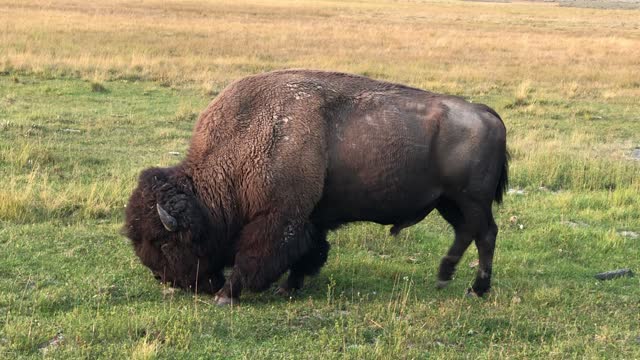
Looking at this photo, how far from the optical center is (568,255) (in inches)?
336

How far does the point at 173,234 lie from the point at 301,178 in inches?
47.9

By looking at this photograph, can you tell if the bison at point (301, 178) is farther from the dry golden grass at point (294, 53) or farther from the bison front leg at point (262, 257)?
the dry golden grass at point (294, 53)

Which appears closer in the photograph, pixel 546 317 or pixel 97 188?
pixel 546 317

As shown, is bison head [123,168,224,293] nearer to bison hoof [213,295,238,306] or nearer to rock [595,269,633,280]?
bison hoof [213,295,238,306]

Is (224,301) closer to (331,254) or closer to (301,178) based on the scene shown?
(301,178)

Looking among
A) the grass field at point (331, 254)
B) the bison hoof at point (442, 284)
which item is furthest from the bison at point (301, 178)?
the grass field at point (331, 254)

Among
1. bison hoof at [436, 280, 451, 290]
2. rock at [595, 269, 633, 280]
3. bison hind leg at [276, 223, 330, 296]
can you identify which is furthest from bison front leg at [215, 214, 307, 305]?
rock at [595, 269, 633, 280]

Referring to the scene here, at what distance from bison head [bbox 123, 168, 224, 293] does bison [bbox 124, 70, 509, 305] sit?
0.01m

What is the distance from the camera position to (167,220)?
243 inches

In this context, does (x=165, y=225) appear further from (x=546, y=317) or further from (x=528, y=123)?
(x=528, y=123)

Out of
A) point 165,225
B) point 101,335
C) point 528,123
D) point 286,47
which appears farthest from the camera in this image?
point 286,47

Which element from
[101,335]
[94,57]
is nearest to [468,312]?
[101,335]

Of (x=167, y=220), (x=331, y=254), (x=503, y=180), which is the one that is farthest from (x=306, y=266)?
(x=503, y=180)

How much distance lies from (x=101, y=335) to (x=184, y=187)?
1.66m
